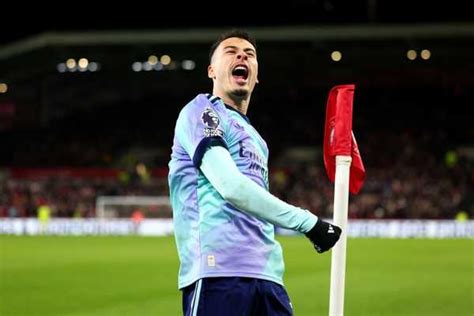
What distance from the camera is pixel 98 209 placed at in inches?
1515

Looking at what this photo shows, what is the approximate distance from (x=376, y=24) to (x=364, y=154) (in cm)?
915

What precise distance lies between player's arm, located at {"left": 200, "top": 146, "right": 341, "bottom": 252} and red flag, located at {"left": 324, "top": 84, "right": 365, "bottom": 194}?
46 cm

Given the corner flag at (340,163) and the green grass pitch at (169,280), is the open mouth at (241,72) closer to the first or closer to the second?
the corner flag at (340,163)

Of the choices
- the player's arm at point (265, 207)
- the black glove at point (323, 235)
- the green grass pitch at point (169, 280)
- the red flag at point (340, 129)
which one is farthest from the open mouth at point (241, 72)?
the green grass pitch at point (169, 280)

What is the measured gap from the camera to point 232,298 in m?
3.55

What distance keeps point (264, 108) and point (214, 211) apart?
145 ft

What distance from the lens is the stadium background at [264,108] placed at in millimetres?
35125

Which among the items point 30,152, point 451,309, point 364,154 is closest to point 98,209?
point 30,152

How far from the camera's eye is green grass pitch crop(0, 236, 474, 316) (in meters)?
11.2

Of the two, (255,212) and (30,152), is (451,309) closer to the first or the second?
(255,212)

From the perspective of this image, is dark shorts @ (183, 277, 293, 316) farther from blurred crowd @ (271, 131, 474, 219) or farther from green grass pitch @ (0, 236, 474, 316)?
blurred crowd @ (271, 131, 474, 219)

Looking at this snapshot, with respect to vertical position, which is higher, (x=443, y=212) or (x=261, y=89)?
(x=261, y=89)

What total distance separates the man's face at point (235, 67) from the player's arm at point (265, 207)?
452mm

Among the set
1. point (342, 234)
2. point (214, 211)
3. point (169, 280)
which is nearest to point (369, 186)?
point (169, 280)
